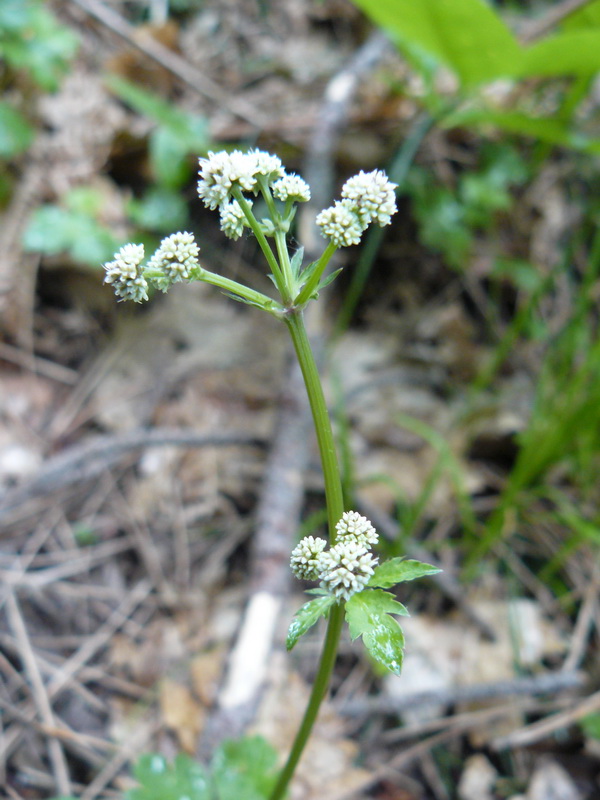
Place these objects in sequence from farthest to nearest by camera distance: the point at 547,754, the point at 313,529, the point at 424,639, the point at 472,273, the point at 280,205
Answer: the point at 472,273
the point at 280,205
the point at 313,529
the point at 424,639
the point at 547,754

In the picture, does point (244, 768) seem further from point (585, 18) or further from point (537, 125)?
point (585, 18)

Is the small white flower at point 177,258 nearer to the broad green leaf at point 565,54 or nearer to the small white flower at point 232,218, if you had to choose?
the small white flower at point 232,218

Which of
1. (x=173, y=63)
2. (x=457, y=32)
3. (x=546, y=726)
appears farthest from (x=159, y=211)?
(x=546, y=726)

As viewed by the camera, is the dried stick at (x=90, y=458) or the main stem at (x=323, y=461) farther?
the dried stick at (x=90, y=458)

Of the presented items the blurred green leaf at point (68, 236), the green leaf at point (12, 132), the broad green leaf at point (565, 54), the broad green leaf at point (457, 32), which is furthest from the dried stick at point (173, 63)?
the broad green leaf at point (565, 54)

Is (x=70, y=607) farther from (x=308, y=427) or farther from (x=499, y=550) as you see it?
(x=499, y=550)

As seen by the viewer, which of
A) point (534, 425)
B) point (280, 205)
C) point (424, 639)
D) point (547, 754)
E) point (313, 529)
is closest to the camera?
point (547, 754)

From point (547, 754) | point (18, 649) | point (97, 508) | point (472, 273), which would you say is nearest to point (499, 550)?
point (547, 754)
